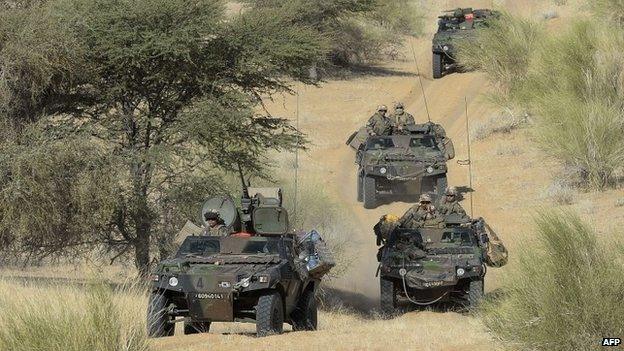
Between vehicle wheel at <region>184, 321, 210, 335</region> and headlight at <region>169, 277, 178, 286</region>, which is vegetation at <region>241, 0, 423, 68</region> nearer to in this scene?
vehicle wheel at <region>184, 321, 210, 335</region>

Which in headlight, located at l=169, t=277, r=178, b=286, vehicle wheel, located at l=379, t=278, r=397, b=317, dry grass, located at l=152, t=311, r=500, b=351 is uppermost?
headlight, located at l=169, t=277, r=178, b=286

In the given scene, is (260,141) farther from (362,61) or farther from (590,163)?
(362,61)

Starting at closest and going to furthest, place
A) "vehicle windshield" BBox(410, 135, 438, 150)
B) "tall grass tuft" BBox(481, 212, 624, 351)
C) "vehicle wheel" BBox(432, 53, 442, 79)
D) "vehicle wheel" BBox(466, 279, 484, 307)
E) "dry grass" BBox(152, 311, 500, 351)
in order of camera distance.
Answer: "tall grass tuft" BBox(481, 212, 624, 351) → "dry grass" BBox(152, 311, 500, 351) → "vehicle wheel" BBox(466, 279, 484, 307) → "vehicle windshield" BBox(410, 135, 438, 150) → "vehicle wheel" BBox(432, 53, 442, 79)

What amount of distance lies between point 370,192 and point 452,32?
14.5m

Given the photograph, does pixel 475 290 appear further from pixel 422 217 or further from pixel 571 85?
pixel 571 85

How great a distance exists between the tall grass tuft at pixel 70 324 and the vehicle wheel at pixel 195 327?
11.9 feet

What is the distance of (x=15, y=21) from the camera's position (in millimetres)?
19672

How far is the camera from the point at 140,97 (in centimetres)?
2197

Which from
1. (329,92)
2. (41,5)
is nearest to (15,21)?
(41,5)

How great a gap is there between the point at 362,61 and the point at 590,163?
22.9m

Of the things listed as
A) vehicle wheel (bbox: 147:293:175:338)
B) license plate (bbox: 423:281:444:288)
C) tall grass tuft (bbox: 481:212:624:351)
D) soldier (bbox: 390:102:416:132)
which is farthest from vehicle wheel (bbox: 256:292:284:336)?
soldier (bbox: 390:102:416:132)

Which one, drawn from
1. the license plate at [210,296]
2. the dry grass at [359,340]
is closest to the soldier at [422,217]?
the dry grass at [359,340]

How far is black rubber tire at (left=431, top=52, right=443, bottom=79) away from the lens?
40.0 m

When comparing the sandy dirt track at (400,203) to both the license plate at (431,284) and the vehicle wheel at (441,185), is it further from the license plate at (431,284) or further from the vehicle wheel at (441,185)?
the vehicle wheel at (441,185)
